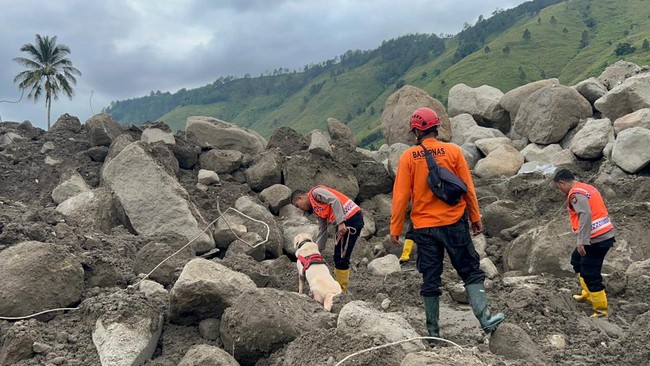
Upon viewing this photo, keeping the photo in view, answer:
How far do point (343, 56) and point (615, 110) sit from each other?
15427 cm

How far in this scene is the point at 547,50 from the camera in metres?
90.9

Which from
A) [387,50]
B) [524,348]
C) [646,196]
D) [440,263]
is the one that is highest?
[387,50]

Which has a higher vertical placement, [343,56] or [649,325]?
[343,56]

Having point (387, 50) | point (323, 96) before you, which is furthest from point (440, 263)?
point (387, 50)

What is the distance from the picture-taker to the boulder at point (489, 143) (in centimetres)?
1473

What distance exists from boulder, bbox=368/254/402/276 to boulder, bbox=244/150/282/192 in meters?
3.44

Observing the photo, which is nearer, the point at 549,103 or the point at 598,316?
the point at 598,316

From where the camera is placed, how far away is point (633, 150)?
1113 cm

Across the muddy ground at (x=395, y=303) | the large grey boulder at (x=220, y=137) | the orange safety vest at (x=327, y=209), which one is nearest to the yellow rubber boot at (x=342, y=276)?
the muddy ground at (x=395, y=303)

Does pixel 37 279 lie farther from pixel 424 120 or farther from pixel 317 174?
pixel 317 174

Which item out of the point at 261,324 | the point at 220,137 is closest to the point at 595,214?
the point at 261,324

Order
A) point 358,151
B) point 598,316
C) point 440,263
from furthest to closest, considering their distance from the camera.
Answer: point 358,151, point 598,316, point 440,263

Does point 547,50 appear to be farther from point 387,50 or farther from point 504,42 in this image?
point 387,50

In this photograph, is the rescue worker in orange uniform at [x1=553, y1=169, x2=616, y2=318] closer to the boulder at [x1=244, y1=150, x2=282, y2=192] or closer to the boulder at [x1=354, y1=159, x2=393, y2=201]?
the boulder at [x1=354, y1=159, x2=393, y2=201]
